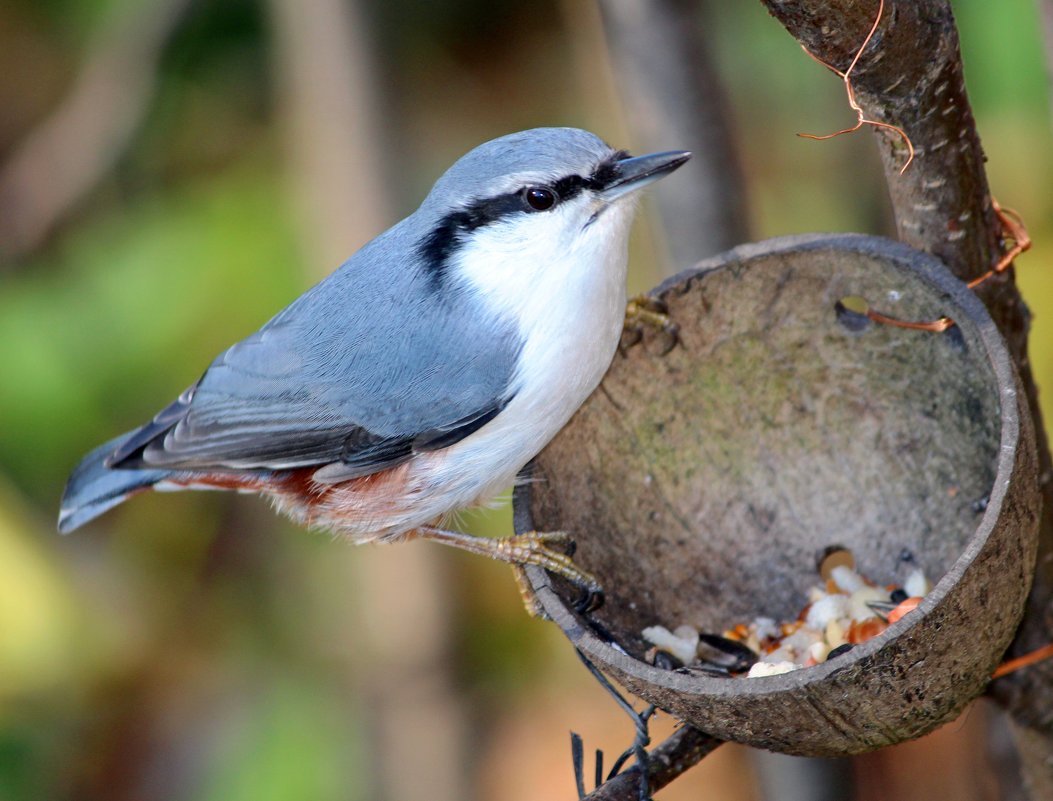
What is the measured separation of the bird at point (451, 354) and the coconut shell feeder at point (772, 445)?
0.12 m

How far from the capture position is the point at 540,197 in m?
2.10

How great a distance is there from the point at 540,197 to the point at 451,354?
34 centimetres

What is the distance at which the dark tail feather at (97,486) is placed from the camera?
2.67 meters

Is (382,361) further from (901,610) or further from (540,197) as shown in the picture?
Answer: (901,610)

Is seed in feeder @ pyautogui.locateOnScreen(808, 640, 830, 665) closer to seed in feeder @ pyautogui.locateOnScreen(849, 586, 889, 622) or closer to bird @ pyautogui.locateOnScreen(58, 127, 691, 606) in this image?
seed in feeder @ pyautogui.locateOnScreen(849, 586, 889, 622)

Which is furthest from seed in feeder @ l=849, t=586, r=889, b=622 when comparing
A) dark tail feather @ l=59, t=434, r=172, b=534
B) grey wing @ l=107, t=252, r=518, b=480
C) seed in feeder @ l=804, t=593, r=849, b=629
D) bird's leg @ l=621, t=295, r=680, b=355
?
dark tail feather @ l=59, t=434, r=172, b=534

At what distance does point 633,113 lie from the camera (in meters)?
2.76

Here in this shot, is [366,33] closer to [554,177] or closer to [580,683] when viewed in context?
[554,177]

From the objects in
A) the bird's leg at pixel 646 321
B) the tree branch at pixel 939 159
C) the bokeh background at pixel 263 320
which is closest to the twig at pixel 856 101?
the tree branch at pixel 939 159

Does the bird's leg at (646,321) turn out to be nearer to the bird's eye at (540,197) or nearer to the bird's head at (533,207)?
the bird's head at (533,207)

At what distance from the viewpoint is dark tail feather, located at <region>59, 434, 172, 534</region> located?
2.67 m

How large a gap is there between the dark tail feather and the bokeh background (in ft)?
3.25

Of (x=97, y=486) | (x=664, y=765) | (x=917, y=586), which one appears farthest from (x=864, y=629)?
(x=97, y=486)

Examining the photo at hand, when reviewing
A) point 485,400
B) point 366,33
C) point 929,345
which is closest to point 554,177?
point 485,400
